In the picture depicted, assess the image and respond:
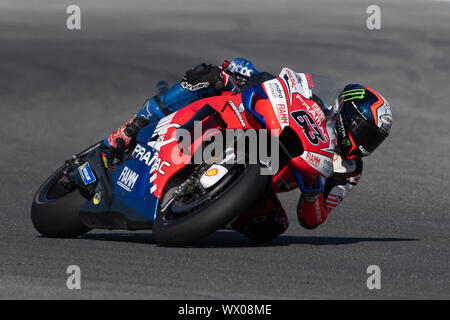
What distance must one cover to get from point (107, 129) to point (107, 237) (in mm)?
6823

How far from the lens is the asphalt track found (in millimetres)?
5418

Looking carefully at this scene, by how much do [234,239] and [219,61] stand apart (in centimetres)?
1176

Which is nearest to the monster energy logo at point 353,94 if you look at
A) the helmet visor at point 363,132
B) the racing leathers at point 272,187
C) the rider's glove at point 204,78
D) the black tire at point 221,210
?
the helmet visor at point 363,132

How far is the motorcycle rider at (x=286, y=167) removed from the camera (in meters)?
6.61

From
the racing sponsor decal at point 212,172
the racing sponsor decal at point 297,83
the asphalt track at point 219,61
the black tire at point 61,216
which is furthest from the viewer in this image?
the black tire at point 61,216

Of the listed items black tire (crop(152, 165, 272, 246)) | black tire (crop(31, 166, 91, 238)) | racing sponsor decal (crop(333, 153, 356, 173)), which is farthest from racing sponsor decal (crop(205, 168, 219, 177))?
black tire (crop(31, 166, 91, 238))

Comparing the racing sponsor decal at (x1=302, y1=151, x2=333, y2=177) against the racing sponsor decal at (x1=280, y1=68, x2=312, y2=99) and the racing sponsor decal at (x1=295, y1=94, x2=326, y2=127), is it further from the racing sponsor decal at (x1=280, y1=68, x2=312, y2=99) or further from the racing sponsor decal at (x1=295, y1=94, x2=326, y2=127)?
the racing sponsor decal at (x1=280, y1=68, x2=312, y2=99)

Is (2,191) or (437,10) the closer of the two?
(2,191)

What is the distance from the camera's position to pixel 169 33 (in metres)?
22.5

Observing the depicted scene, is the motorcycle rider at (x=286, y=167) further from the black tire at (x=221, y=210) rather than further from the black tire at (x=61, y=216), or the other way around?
the black tire at (x=221, y=210)

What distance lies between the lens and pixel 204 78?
272 inches
